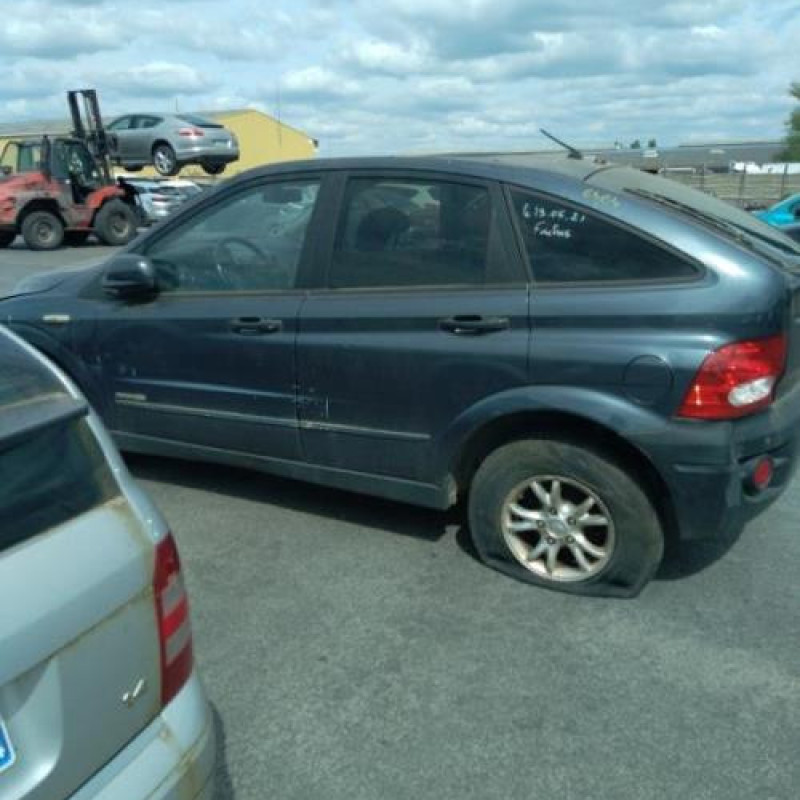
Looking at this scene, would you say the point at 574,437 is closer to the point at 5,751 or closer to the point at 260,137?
the point at 5,751

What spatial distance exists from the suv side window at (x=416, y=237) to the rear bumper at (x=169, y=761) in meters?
2.04

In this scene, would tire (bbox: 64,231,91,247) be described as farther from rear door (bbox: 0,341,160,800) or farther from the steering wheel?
rear door (bbox: 0,341,160,800)

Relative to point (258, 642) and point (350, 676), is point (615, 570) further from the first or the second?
point (258, 642)

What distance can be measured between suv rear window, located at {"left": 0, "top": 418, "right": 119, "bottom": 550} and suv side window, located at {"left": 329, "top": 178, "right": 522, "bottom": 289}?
6.45ft

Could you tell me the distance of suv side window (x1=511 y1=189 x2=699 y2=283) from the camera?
10.4 feet

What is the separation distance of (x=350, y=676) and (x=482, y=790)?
2.25 feet

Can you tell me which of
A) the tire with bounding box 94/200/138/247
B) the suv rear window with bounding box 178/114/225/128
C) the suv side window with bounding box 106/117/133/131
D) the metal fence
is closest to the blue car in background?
the tire with bounding box 94/200/138/247

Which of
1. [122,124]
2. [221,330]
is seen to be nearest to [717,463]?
[221,330]

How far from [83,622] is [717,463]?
228 centimetres

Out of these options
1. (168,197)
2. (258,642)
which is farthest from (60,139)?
(258,642)

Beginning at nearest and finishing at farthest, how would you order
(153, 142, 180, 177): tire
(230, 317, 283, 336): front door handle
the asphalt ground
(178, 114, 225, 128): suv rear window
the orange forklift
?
the asphalt ground < (230, 317, 283, 336): front door handle < the orange forklift < (153, 142, 180, 177): tire < (178, 114, 225, 128): suv rear window

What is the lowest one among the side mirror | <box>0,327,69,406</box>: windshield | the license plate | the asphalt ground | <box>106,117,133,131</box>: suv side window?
the asphalt ground

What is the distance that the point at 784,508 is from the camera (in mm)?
4316

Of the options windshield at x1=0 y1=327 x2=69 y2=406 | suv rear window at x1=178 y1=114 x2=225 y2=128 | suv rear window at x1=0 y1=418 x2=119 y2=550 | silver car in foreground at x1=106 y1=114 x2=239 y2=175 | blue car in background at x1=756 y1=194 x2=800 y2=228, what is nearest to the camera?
suv rear window at x1=0 y1=418 x2=119 y2=550
